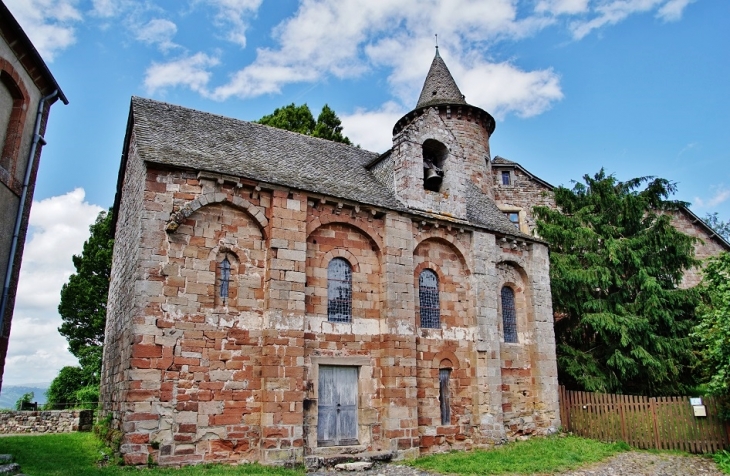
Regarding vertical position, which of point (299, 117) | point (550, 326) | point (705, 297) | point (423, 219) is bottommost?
point (550, 326)

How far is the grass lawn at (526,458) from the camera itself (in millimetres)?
12352

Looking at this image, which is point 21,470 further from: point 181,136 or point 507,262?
point 507,262

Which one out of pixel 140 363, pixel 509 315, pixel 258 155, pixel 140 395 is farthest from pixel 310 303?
pixel 509 315

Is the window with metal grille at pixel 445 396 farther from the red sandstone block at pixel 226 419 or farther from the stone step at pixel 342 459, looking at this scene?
the red sandstone block at pixel 226 419

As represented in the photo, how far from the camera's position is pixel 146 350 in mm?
11031

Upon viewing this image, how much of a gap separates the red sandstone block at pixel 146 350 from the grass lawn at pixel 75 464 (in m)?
2.19

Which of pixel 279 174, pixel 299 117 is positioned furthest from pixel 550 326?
pixel 299 117

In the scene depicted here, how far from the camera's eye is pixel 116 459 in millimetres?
10547

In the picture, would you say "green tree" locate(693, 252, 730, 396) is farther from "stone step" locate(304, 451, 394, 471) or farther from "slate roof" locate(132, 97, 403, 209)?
"slate roof" locate(132, 97, 403, 209)

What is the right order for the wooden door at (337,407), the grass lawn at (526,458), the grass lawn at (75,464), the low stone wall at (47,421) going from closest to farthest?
1. the grass lawn at (75,464)
2. the grass lawn at (526,458)
3. the wooden door at (337,407)
4. the low stone wall at (47,421)

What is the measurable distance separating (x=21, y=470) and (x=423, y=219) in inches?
445

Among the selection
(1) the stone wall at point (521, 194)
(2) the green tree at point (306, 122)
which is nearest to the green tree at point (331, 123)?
(2) the green tree at point (306, 122)

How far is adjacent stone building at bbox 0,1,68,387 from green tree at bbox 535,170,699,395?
658 inches

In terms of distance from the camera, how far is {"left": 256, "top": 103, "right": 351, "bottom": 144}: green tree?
91.6ft
